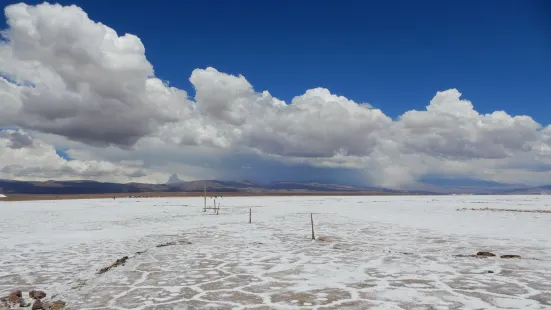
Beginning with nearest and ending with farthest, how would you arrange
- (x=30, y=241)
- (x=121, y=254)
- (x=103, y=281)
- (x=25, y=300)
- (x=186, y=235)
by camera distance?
(x=25, y=300), (x=103, y=281), (x=121, y=254), (x=30, y=241), (x=186, y=235)

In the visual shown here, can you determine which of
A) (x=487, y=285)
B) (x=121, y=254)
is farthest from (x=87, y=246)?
(x=487, y=285)

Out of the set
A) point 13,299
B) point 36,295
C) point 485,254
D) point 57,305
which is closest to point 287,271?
point 57,305

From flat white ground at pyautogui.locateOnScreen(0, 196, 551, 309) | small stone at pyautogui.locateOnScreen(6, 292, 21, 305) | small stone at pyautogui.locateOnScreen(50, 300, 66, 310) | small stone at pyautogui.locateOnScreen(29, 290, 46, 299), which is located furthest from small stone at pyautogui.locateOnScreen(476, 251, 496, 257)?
small stone at pyautogui.locateOnScreen(6, 292, 21, 305)

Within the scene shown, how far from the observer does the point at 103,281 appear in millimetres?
9273

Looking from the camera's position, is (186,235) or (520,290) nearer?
(520,290)

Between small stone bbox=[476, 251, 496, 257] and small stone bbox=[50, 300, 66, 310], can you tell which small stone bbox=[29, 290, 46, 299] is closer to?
small stone bbox=[50, 300, 66, 310]

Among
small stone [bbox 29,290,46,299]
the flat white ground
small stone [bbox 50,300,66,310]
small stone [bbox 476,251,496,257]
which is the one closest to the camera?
small stone [bbox 50,300,66,310]

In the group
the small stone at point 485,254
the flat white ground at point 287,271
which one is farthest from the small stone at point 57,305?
the small stone at point 485,254

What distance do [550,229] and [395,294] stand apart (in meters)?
16.7

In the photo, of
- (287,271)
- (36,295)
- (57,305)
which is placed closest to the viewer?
(57,305)

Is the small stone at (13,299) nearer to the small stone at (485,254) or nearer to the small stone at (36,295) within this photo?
the small stone at (36,295)

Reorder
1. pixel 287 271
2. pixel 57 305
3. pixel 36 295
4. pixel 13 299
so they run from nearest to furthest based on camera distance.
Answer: pixel 57 305, pixel 13 299, pixel 36 295, pixel 287 271

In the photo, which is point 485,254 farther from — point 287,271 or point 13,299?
point 13,299

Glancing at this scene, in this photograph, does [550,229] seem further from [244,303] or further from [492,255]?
[244,303]
